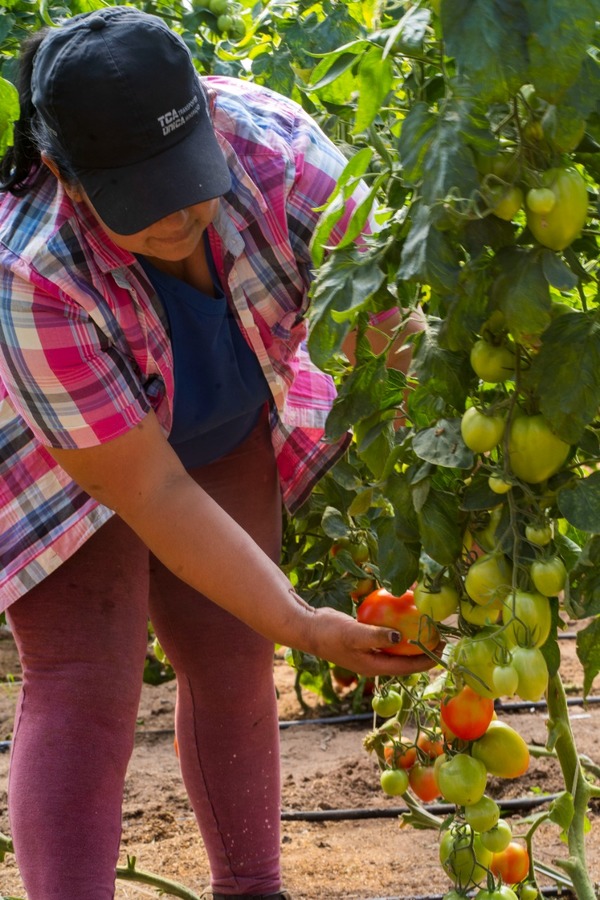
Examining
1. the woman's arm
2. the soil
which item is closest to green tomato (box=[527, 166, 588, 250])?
the woman's arm

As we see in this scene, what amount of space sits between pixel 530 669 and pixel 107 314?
0.68 metres

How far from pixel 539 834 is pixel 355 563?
2.81ft

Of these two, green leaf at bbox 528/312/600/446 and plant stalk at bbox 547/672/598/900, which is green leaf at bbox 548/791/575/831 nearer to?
plant stalk at bbox 547/672/598/900

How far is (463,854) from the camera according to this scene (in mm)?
1626

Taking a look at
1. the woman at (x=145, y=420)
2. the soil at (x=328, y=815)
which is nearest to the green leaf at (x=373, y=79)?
the woman at (x=145, y=420)

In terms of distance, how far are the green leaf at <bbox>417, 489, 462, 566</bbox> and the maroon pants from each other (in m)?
0.40

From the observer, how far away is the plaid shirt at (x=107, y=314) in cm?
147

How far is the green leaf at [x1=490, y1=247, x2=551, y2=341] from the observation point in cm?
98

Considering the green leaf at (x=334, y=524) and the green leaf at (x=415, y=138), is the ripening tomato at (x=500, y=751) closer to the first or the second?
the green leaf at (x=334, y=524)

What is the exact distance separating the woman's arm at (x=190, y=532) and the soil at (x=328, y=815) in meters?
0.89

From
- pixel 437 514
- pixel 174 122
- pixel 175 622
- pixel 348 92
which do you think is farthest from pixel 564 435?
pixel 175 622

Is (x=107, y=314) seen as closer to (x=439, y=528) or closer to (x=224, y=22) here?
(x=439, y=528)

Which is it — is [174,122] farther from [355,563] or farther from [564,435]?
[355,563]

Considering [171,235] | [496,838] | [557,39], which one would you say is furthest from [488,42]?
[496,838]
